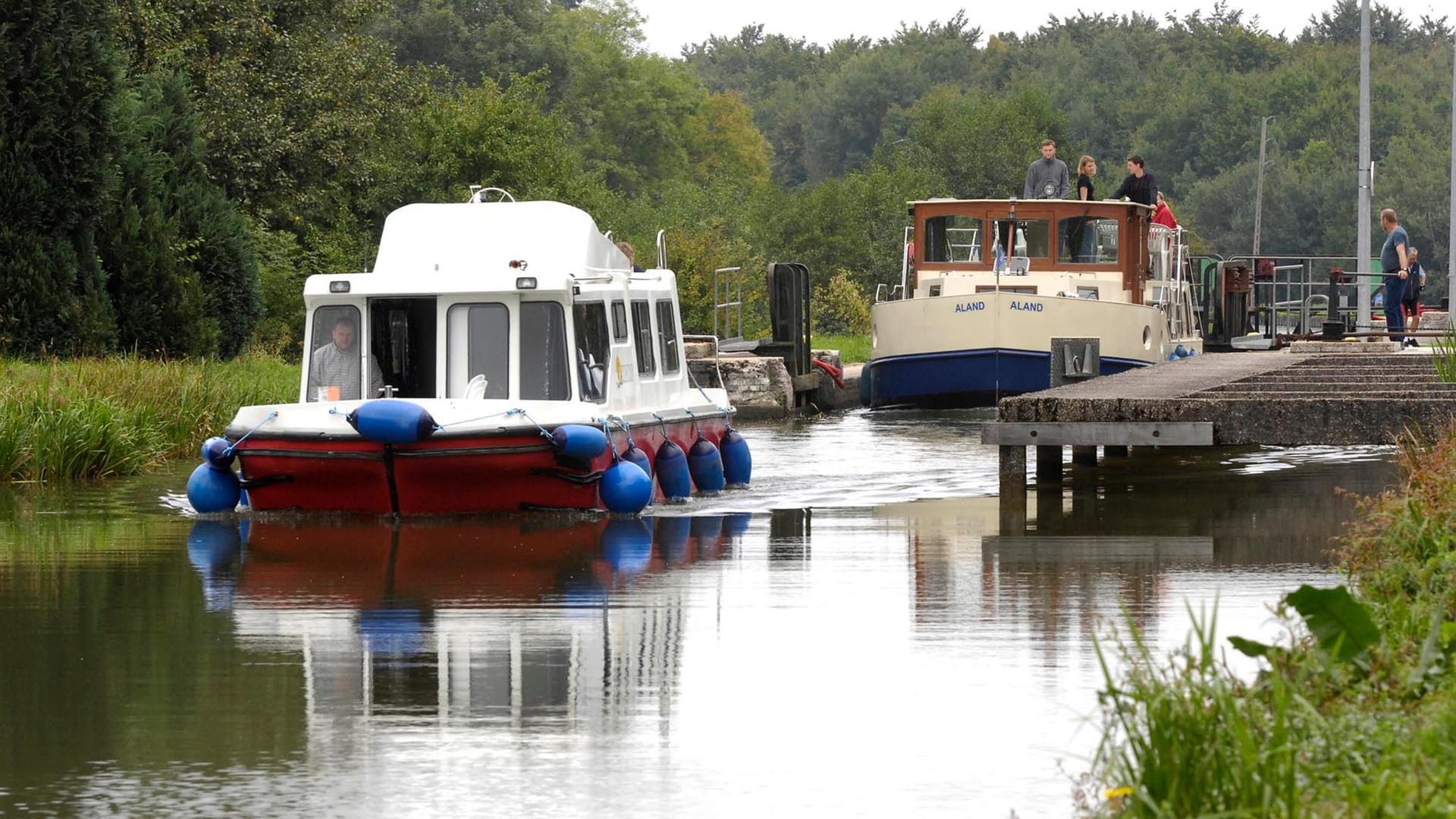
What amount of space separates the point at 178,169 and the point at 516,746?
24154mm

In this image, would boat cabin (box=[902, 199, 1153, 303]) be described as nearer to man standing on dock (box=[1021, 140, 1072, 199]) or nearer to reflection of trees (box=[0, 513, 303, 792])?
man standing on dock (box=[1021, 140, 1072, 199])

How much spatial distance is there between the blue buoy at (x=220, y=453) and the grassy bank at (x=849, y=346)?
84.3 feet

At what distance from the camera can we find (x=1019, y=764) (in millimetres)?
7172

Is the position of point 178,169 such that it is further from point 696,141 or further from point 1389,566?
point 696,141

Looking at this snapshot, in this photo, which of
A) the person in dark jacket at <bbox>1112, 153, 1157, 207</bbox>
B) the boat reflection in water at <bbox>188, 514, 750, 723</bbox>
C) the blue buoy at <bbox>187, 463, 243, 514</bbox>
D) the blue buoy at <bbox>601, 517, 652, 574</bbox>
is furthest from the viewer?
the person in dark jacket at <bbox>1112, 153, 1157, 207</bbox>

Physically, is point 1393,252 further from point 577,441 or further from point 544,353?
point 577,441

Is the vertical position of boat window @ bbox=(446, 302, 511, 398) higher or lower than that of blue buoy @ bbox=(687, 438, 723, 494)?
higher

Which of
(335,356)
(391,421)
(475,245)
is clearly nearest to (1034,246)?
(475,245)

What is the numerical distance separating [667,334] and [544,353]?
3.15 m

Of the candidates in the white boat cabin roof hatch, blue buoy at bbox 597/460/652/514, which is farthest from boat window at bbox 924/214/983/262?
blue buoy at bbox 597/460/652/514

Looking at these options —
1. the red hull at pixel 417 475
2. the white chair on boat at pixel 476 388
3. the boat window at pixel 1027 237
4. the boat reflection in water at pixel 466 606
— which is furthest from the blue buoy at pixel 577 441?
the boat window at pixel 1027 237

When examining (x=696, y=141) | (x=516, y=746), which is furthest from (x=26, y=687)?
(x=696, y=141)

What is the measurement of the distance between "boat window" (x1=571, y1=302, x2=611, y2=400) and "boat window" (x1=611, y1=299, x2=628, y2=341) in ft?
0.65

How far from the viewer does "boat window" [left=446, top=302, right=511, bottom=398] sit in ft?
54.0
